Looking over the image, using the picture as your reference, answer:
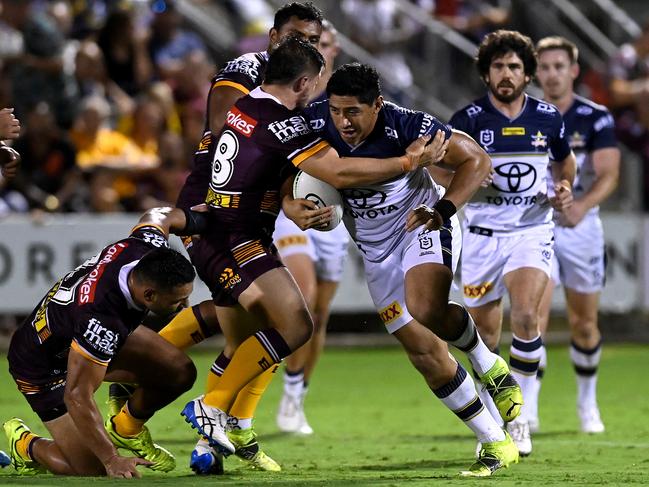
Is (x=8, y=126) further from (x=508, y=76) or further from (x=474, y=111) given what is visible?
(x=508, y=76)

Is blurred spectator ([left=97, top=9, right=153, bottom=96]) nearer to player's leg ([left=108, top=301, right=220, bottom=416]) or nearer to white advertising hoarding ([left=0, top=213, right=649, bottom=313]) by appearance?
white advertising hoarding ([left=0, top=213, right=649, bottom=313])

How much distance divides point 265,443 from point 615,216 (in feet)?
24.9

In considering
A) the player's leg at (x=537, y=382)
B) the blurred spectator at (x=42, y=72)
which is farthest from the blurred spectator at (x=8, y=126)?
the blurred spectator at (x=42, y=72)

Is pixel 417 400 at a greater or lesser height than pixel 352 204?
lesser

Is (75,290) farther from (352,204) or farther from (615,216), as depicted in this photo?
(615,216)

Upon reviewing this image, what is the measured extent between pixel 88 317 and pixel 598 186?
4.72 m

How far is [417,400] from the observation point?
39.9ft

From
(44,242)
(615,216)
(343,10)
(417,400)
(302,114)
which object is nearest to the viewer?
(302,114)

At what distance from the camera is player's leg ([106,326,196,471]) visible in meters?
7.88

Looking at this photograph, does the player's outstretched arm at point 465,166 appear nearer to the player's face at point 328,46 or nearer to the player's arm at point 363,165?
the player's arm at point 363,165

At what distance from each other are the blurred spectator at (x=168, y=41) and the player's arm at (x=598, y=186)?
26.8 ft

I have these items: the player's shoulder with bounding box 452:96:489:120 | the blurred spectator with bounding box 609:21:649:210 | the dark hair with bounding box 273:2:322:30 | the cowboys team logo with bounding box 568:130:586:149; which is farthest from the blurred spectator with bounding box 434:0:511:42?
the dark hair with bounding box 273:2:322:30

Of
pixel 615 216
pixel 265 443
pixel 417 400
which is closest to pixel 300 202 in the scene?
pixel 265 443

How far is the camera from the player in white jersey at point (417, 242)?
7629 millimetres
